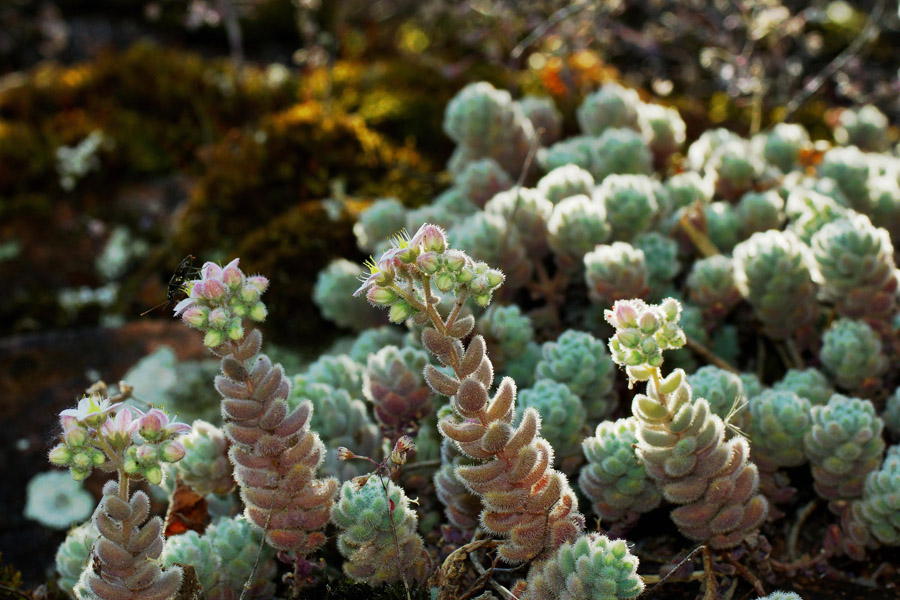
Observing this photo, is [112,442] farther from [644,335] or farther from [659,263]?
Result: [659,263]

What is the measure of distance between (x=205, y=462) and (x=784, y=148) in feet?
7.63

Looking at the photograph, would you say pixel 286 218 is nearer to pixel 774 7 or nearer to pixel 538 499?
pixel 538 499

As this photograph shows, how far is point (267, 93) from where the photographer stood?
4281 millimetres

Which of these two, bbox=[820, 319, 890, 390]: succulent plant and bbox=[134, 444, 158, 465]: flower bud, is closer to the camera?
bbox=[134, 444, 158, 465]: flower bud

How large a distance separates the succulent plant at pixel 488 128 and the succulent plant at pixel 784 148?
0.90 meters

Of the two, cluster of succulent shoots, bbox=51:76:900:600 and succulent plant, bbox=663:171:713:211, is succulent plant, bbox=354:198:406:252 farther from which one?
succulent plant, bbox=663:171:713:211

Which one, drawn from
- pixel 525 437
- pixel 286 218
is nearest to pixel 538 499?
pixel 525 437

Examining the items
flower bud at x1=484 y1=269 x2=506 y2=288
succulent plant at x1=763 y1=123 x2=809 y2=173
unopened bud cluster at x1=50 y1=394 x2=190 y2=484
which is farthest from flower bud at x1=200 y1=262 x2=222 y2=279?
succulent plant at x1=763 y1=123 x2=809 y2=173

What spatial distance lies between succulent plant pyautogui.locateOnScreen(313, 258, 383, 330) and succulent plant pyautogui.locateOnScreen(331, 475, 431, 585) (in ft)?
3.31

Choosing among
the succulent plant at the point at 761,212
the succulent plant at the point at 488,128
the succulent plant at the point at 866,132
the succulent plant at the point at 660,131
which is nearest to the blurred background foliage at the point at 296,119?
the succulent plant at the point at 866,132

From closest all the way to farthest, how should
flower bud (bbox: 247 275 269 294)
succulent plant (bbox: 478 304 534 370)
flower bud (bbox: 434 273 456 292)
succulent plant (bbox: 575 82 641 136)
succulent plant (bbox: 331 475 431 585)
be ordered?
1. flower bud (bbox: 434 273 456 292)
2. flower bud (bbox: 247 275 269 294)
3. succulent plant (bbox: 331 475 431 585)
4. succulent plant (bbox: 478 304 534 370)
5. succulent plant (bbox: 575 82 641 136)

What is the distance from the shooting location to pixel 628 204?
2463 millimetres

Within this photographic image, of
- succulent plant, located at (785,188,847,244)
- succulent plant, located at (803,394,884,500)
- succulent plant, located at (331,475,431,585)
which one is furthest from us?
succulent plant, located at (785,188,847,244)

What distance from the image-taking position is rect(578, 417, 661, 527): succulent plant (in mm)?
1809
